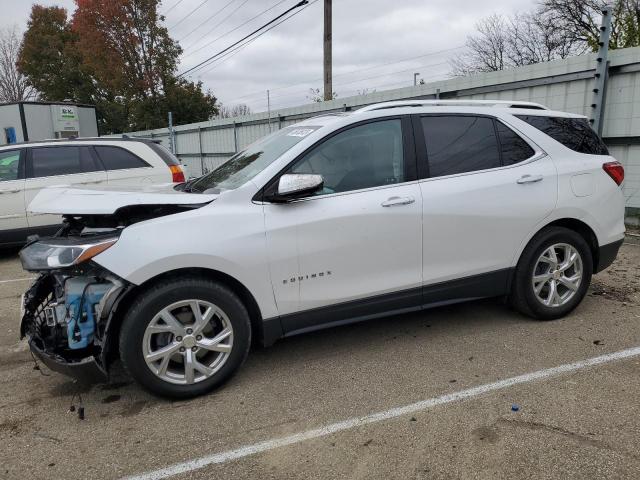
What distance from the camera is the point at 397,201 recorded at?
3.51m

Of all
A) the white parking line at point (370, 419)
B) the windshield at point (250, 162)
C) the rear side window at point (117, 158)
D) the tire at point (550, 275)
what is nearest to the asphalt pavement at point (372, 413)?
the white parking line at point (370, 419)

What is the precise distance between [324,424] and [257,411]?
1.46 ft

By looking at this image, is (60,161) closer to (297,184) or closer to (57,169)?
(57,169)

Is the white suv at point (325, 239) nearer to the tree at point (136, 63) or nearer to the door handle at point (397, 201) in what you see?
the door handle at point (397, 201)

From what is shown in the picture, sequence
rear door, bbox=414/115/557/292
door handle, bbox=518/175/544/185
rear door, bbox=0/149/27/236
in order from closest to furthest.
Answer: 1. rear door, bbox=414/115/557/292
2. door handle, bbox=518/175/544/185
3. rear door, bbox=0/149/27/236

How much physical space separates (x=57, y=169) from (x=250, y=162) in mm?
5052

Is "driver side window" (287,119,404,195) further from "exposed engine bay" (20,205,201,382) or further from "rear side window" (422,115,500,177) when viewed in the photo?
"exposed engine bay" (20,205,201,382)

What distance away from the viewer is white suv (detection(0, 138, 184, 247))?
728 cm

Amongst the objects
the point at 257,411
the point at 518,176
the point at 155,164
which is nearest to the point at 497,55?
the point at 155,164

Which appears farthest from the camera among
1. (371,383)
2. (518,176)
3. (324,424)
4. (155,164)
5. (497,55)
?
(497,55)

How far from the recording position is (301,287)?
3.34 metres

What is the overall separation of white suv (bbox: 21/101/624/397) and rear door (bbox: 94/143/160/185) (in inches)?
159

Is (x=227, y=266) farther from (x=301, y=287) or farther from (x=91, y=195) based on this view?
(x=91, y=195)

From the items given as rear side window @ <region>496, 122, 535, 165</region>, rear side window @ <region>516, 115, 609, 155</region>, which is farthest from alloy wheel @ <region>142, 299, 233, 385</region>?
rear side window @ <region>516, 115, 609, 155</region>
